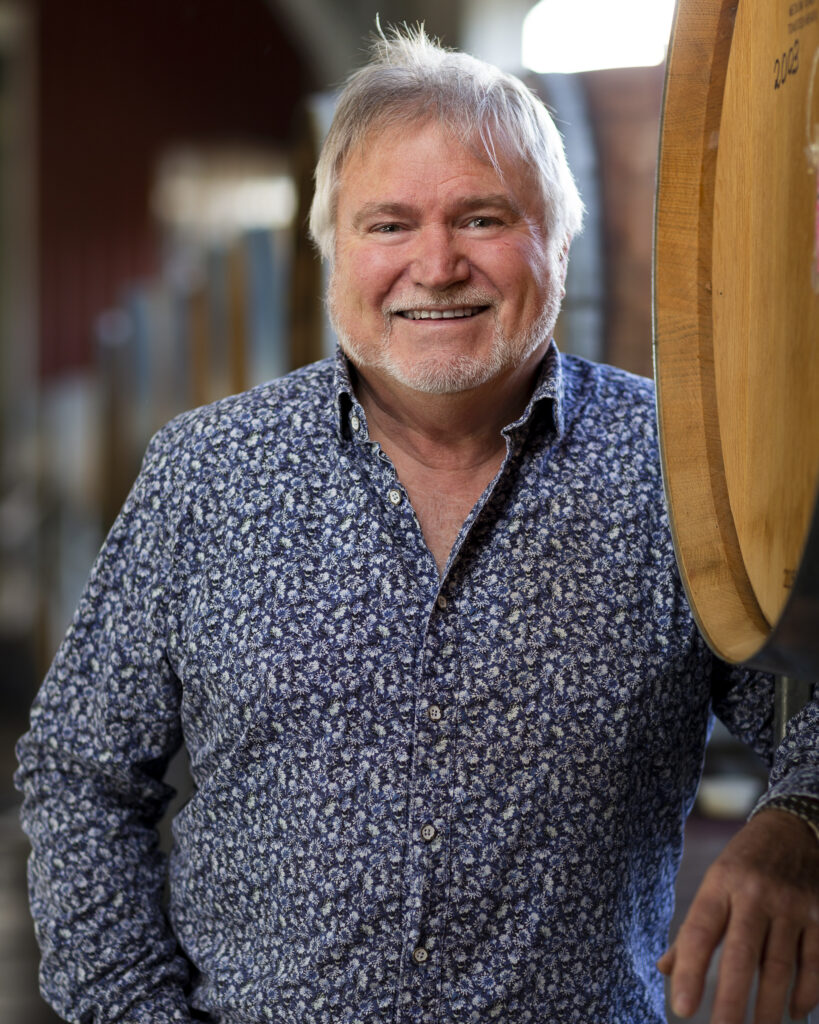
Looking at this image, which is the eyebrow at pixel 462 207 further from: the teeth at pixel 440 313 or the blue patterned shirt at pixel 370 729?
the blue patterned shirt at pixel 370 729

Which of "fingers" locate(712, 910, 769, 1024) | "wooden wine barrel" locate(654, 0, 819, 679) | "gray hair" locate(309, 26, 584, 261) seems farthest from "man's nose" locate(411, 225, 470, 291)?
"fingers" locate(712, 910, 769, 1024)

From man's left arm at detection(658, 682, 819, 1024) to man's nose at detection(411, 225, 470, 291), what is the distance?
736 millimetres

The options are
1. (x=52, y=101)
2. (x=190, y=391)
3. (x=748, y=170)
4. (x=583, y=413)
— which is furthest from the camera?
(x=52, y=101)

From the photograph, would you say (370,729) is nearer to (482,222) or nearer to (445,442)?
(445,442)

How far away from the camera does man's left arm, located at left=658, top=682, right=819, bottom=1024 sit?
2.97 ft

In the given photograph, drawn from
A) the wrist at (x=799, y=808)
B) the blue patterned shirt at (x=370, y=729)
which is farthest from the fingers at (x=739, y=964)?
→ the blue patterned shirt at (x=370, y=729)

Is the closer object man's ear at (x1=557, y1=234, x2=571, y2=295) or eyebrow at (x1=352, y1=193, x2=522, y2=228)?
eyebrow at (x1=352, y1=193, x2=522, y2=228)

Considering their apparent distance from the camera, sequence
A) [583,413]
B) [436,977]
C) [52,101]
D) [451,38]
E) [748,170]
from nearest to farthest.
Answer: [748,170] < [436,977] < [583,413] < [451,38] < [52,101]

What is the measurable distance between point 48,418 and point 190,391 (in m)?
4.97

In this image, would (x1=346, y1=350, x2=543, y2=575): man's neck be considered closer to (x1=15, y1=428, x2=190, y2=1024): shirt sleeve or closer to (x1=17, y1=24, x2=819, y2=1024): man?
(x1=17, y1=24, x2=819, y2=1024): man

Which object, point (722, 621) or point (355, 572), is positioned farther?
point (355, 572)

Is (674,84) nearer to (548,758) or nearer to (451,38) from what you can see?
(548,758)

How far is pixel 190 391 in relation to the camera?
3398 millimetres

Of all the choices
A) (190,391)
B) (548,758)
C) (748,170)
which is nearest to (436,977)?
(548,758)
